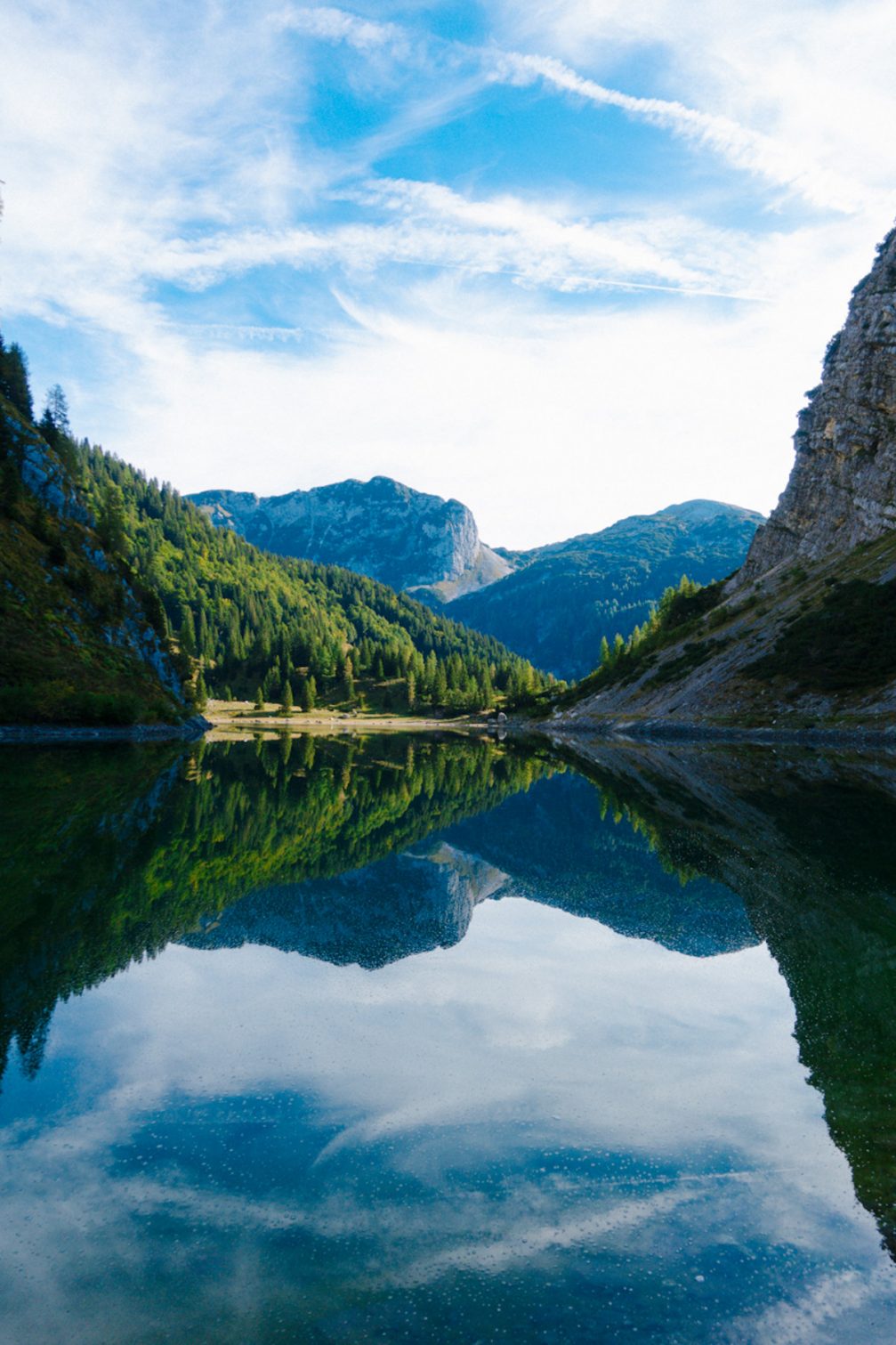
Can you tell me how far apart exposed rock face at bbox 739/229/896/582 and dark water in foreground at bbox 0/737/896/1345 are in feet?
329

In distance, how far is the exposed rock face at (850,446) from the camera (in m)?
111

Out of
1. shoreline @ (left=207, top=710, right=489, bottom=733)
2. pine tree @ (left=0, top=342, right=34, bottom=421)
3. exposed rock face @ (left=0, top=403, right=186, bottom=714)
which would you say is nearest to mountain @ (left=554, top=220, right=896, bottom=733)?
shoreline @ (left=207, top=710, right=489, bottom=733)

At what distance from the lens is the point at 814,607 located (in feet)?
329

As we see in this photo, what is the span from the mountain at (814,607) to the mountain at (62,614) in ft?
212

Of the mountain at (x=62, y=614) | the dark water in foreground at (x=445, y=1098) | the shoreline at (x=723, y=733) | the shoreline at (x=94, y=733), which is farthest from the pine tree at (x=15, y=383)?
the dark water in foreground at (x=445, y=1098)

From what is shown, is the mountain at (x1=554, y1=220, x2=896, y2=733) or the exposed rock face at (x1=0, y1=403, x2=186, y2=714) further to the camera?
the exposed rock face at (x1=0, y1=403, x2=186, y2=714)

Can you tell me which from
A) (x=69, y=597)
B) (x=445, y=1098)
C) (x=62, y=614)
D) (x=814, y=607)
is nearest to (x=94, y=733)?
(x=62, y=614)

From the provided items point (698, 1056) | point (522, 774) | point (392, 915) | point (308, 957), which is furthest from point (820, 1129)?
point (522, 774)

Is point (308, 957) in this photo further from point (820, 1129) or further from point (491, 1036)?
point (820, 1129)

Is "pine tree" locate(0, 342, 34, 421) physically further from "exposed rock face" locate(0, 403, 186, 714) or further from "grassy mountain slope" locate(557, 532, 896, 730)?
"grassy mountain slope" locate(557, 532, 896, 730)

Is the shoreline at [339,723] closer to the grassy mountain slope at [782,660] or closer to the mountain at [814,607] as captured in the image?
the mountain at [814,607]

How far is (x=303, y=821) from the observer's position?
114ft

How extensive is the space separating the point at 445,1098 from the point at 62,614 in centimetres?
9094

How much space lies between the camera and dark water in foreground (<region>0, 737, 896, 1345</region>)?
7.08 m
